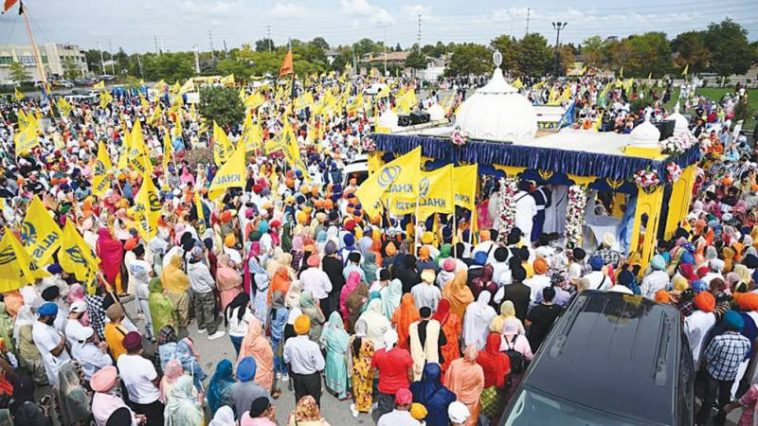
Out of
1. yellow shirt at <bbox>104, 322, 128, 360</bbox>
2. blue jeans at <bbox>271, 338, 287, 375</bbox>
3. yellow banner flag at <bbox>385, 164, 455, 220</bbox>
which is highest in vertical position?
yellow banner flag at <bbox>385, 164, 455, 220</bbox>

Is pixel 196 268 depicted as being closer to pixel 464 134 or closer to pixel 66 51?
pixel 464 134

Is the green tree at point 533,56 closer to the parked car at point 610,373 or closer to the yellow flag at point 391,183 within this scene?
the yellow flag at point 391,183

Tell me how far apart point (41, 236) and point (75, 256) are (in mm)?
749

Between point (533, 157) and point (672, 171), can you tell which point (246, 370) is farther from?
point (672, 171)

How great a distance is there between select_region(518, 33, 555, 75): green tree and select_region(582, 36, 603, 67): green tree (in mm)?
10533

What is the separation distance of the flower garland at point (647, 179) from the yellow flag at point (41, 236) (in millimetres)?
9477

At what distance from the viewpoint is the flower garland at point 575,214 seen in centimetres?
1012

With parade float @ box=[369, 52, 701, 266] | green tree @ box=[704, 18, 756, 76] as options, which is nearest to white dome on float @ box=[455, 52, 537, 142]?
parade float @ box=[369, 52, 701, 266]

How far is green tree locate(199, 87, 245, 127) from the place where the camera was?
25.6 m

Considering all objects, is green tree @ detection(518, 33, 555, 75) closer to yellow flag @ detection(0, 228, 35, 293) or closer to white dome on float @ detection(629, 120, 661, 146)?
white dome on float @ detection(629, 120, 661, 146)

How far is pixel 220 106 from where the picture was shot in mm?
25656

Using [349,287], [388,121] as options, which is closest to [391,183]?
[349,287]

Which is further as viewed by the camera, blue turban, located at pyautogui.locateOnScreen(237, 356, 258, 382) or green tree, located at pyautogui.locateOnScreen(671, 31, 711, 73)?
green tree, located at pyautogui.locateOnScreen(671, 31, 711, 73)

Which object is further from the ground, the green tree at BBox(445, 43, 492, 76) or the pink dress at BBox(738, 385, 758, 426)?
the green tree at BBox(445, 43, 492, 76)
